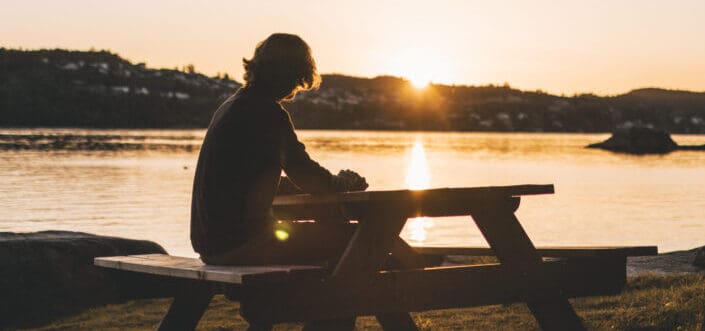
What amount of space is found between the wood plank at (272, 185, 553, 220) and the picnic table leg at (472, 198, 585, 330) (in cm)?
8

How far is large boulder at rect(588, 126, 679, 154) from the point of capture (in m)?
133

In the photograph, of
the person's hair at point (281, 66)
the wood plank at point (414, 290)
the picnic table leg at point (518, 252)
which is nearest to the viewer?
the wood plank at point (414, 290)

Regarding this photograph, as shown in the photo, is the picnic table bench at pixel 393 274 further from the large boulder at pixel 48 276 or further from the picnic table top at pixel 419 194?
the large boulder at pixel 48 276

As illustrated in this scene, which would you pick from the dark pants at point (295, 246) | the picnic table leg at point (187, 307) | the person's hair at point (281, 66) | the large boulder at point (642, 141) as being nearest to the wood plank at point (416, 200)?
the dark pants at point (295, 246)

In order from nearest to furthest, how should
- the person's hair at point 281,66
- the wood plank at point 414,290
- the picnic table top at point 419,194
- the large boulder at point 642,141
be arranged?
the wood plank at point 414,290 < the picnic table top at point 419,194 < the person's hair at point 281,66 < the large boulder at point 642,141

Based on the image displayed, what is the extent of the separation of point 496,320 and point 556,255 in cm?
328

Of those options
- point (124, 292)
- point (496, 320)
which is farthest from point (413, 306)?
point (496, 320)

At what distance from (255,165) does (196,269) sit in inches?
25.6

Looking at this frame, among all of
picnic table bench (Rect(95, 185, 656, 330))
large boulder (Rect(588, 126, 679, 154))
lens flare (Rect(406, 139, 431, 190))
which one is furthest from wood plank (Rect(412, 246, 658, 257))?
large boulder (Rect(588, 126, 679, 154))

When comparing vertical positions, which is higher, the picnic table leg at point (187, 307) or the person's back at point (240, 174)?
the person's back at point (240, 174)

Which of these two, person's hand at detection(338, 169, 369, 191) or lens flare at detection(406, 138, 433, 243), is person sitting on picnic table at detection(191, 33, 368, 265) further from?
lens flare at detection(406, 138, 433, 243)

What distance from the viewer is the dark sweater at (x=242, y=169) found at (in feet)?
17.6

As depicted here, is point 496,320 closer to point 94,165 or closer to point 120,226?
point 120,226

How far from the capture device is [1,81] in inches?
6545
